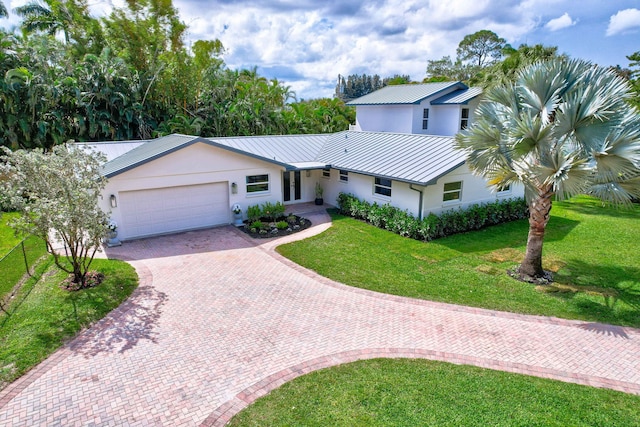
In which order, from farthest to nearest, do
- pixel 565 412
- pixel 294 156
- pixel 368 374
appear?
pixel 294 156, pixel 368 374, pixel 565 412

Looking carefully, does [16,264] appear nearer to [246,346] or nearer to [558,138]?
[246,346]

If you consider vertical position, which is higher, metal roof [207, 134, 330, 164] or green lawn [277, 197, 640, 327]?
metal roof [207, 134, 330, 164]

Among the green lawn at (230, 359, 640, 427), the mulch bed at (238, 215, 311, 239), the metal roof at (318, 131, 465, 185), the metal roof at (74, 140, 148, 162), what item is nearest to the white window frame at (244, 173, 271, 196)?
the mulch bed at (238, 215, 311, 239)

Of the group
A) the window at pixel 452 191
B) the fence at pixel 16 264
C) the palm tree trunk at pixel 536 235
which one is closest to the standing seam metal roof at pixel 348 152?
the window at pixel 452 191

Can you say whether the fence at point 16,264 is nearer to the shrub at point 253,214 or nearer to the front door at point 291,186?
the shrub at point 253,214

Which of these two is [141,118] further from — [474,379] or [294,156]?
[474,379]


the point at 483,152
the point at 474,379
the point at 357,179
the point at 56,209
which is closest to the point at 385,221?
the point at 357,179

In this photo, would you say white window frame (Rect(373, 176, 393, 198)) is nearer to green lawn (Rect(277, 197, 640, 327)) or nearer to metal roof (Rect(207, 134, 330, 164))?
green lawn (Rect(277, 197, 640, 327))
